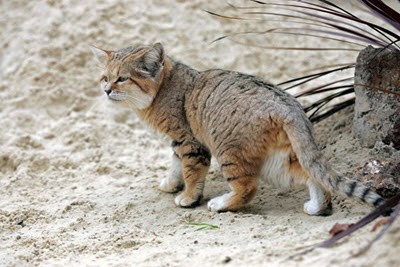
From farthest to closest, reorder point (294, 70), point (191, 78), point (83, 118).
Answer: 1. point (294, 70)
2. point (83, 118)
3. point (191, 78)

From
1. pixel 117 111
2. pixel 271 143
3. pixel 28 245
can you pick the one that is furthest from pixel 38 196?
pixel 271 143

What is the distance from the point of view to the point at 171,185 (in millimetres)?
5039

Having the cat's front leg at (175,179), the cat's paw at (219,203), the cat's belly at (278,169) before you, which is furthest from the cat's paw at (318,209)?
the cat's front leg at (175,179)

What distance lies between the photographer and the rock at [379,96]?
442cm

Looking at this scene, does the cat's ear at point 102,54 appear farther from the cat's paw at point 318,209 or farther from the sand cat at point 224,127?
the cat's paw at point 318,209

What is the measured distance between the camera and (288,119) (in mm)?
4082

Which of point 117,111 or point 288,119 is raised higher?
point 288,119

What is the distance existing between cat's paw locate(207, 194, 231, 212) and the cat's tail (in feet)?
2.17

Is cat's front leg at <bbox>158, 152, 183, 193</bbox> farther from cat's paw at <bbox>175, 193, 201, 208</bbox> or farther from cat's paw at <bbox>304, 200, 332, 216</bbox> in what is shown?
cat's paw at <bbox>304, 200, 332, 216</bbox>

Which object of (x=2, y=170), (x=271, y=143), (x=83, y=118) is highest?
(x=271, y=143)

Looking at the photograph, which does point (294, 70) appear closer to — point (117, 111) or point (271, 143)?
point (117, 111)

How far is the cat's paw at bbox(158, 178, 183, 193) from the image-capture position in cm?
504

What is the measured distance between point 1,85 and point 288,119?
3.46 meters

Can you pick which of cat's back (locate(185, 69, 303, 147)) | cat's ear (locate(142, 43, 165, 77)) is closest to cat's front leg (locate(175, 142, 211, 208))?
cat's back (locate(185, 69, 303, 147))
